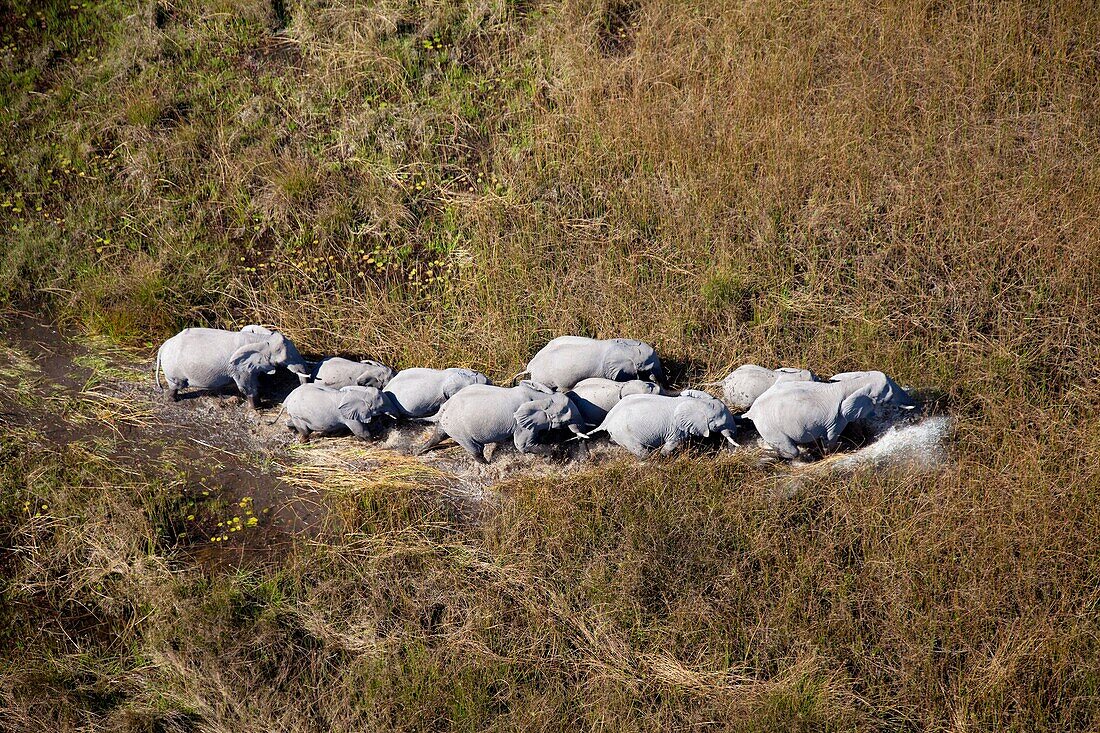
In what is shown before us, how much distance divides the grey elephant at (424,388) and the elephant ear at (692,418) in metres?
1.63

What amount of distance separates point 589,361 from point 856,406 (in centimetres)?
201

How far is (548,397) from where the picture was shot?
20.4ft

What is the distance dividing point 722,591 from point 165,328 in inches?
212

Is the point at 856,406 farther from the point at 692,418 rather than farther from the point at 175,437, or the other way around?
the point at 175,437

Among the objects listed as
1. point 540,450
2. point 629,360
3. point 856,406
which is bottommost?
point 540,450

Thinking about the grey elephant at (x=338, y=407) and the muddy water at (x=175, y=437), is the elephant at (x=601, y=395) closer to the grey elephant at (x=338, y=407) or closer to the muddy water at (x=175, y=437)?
the grey elephant at (x=338, y=407)

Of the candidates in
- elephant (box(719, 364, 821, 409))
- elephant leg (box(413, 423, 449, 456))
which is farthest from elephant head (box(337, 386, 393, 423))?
elephant (box(719, 364, 821, 409))

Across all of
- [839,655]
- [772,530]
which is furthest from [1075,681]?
[772,530]

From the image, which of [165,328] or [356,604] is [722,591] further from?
[165,328]

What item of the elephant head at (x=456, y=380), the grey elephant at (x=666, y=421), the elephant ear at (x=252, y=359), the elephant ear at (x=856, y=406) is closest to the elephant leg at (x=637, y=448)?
the grey elephant at (x=666, y=421)

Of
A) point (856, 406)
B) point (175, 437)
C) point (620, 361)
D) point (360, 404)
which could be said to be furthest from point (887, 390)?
point (175, 437)

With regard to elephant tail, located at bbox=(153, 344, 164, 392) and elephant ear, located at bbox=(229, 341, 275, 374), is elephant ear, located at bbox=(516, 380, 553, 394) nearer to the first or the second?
elephant ear, located at bbox=(229, 341, 275, 374)

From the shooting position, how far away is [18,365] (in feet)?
24.0

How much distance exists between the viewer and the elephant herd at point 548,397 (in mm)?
6070
